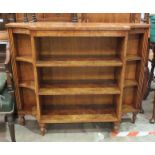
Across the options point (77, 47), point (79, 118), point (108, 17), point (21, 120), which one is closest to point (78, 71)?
point (77, 47)

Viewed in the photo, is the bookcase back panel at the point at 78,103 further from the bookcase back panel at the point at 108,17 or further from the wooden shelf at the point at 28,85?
the bookcase back panel at the point at 108,17

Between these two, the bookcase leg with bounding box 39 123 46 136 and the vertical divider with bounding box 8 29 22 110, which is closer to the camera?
the vertical divider with bounding box 8 29 22 110

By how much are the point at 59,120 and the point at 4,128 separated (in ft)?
2.22

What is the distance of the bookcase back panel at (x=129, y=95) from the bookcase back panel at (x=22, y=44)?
1163 millimetres

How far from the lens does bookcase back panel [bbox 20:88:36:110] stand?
2301mm

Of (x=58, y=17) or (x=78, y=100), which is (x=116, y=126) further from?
(x=58, y=17)

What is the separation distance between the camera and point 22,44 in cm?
210

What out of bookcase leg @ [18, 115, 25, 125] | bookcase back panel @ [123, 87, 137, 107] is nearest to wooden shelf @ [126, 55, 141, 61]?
bookcase back panel @ [123, 87, 137, 107]

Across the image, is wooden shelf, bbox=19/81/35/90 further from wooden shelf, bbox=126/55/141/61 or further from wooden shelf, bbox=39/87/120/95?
wooden shelf, bbox=126/55/141/61

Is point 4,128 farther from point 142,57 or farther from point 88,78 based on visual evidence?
point 142,57

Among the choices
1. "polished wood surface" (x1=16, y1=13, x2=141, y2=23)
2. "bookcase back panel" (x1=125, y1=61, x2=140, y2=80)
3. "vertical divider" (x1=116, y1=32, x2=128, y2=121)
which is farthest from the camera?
"polished wood surface" (x1=16, y1=13, x2=141, y2=23)

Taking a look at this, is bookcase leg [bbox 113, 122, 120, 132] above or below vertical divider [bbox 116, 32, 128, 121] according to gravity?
below

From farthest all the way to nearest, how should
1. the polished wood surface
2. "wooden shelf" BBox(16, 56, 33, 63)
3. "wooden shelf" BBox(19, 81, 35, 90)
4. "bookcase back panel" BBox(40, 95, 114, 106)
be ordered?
the polished wood surface
"bookcase back panel" BBox(40, 95, 114, 106)
"wooden shelf" BBox(19, 81, 35, 90)
"wooden shelf" BBox(16, 56, 33, 63)

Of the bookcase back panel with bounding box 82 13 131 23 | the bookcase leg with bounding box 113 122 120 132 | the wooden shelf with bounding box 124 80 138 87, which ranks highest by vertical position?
the bookcase back panel with bounding box 82 13 131 23
